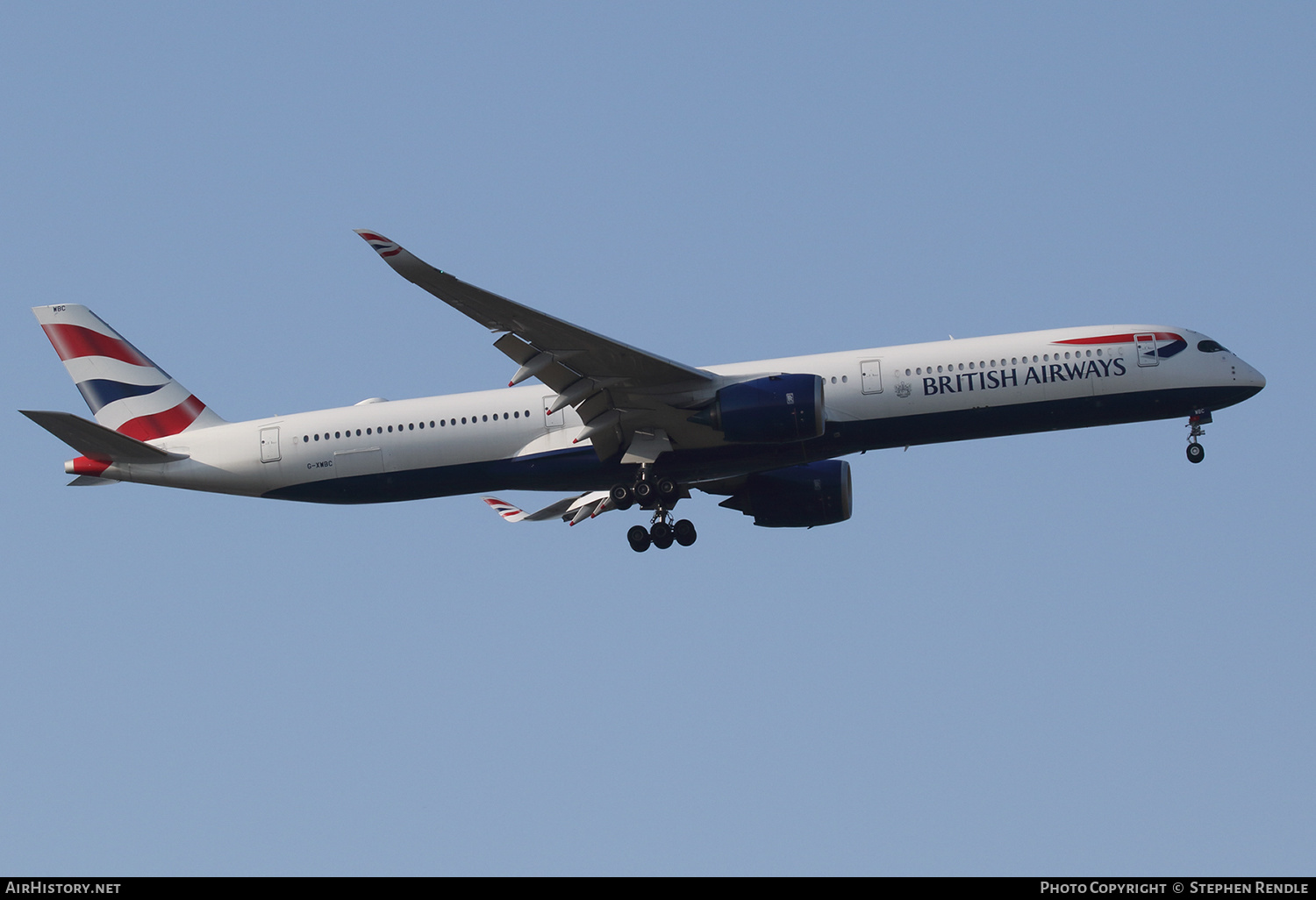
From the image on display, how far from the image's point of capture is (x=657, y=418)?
35.0m

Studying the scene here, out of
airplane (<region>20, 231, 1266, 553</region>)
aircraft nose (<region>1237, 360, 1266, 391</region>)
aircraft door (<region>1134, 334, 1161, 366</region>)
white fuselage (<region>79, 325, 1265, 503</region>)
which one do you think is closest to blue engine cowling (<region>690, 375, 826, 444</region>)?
airplane (<region>20, 231, 1266, 553</region>)

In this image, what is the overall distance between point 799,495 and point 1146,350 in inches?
387

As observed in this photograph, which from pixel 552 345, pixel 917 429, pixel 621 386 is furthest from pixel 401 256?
pixel 917 429

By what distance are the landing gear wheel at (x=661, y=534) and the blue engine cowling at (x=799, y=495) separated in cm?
402

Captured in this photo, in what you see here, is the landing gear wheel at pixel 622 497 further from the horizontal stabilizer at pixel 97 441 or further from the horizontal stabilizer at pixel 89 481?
the horizontal stabilizer at pixel 89 481

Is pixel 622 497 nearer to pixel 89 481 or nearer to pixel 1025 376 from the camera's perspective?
pixel 1025 376

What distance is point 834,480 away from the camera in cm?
3978

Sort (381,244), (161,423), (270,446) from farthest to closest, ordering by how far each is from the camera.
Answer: (161,423), (270,446), (381,244)

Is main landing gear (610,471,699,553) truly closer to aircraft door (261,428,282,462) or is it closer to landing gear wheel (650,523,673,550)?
landing gear wheel (650,523,673,550)

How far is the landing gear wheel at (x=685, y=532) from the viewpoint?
3706cm

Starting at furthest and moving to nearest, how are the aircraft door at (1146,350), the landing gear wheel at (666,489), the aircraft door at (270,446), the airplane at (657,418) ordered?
the aircraft door at (270,446) < the landing gear wheel at (666,489) < the aircraft door at (1146,350) < the airplane at (657,418)

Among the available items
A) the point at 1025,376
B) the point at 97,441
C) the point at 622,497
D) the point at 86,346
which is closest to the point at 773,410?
the point at 622,497

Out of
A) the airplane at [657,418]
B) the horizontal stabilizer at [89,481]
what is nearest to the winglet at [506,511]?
the airplane at [657,418]

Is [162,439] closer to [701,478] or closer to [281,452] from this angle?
[281,452]
